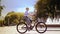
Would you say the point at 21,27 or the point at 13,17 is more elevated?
the point at 13,17

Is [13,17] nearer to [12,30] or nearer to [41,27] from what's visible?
[12,30]

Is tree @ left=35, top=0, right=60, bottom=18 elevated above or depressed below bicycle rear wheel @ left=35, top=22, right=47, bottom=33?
above

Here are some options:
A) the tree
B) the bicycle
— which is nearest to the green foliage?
the bicycle

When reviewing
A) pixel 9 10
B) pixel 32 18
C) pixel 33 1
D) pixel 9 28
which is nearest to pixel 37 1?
pixel 33 1

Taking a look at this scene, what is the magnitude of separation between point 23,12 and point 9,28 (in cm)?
30

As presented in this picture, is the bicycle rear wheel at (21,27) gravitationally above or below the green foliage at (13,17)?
below

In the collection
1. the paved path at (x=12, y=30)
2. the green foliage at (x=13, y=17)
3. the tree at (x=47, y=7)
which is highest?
the tree at (x=47, y=7)

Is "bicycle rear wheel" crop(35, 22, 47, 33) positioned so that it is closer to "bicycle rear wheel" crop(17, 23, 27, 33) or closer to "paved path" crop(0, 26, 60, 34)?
"paved path" crop(0, 26, 60, 34)

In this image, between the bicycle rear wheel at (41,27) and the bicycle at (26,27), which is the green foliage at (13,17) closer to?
the bicycle at (26,27)

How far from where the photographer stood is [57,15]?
7.06ft

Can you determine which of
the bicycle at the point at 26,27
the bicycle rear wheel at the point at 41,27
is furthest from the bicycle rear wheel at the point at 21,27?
the bicycle rear wheel at the point at 41,27

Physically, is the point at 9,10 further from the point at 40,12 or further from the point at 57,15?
the point at 57,15

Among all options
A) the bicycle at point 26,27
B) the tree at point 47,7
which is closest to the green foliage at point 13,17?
the bicycle at point 26,27

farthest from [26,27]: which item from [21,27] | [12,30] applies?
[12,30]
